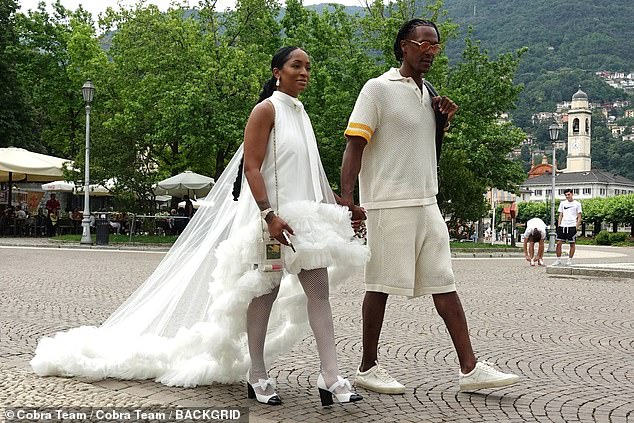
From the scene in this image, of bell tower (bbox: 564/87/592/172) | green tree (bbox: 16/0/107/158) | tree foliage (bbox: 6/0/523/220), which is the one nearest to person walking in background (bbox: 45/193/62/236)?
tree foliage (bbox: 6/0/523/220)

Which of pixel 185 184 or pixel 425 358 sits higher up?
pixel 185 184

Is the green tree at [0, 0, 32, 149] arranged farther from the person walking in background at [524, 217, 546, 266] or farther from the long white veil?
the long white veil

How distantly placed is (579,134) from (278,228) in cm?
17508

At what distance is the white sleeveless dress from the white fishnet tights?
83 millimetres

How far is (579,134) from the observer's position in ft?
560

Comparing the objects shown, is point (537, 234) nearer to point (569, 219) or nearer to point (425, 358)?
point (569, 219)

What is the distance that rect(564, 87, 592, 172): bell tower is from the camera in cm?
16612

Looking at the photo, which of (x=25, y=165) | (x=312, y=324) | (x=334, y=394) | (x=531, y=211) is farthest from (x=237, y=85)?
(x=531, y=211)

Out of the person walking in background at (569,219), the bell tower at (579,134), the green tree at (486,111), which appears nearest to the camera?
the person walking in background at (569,219)

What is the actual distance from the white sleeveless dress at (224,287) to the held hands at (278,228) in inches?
3.4

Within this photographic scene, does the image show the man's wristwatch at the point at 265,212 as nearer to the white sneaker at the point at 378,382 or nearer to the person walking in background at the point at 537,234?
the white sneaker at the point at 378,382

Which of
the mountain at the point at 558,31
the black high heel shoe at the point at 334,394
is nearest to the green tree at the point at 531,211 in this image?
the mountain at the point at 558,31

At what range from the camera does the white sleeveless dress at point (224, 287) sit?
183 inches

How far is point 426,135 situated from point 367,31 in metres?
33.0
